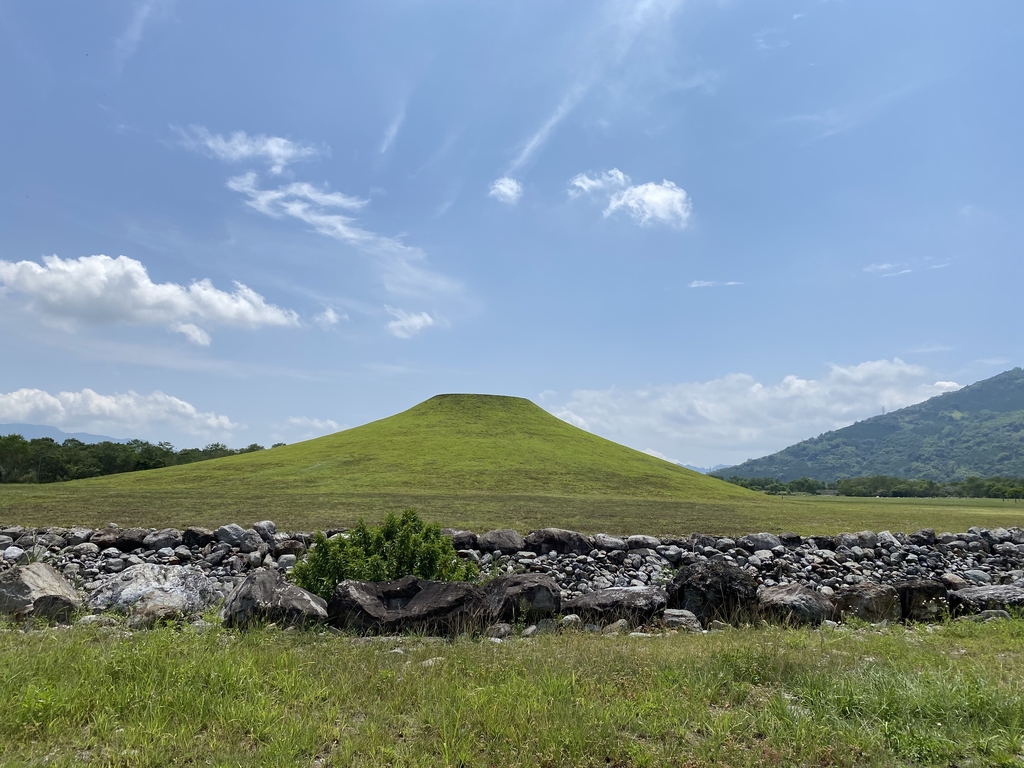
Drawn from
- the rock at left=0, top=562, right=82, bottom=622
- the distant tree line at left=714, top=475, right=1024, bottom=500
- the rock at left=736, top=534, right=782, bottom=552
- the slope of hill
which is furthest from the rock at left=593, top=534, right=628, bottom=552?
the distant tree line at left=714, top=475, right=1024, bottom=500

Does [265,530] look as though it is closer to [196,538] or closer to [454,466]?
[196,538]

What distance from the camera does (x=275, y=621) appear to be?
8.59 m

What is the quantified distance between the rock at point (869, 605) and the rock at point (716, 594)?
6.88 ft

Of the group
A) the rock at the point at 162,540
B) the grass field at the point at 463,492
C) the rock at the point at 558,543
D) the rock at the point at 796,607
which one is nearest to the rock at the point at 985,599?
the rock at the point at 796,607

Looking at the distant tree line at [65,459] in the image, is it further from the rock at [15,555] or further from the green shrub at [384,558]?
the green shrub at [384,558]

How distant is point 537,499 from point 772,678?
32.5 metres

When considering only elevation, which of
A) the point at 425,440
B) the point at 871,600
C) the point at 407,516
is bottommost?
the point at 871,600

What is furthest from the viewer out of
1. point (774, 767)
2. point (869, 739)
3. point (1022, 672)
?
point (1022, 672)

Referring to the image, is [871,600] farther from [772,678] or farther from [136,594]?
[136,594]

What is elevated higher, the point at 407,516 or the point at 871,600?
the point at 407,516

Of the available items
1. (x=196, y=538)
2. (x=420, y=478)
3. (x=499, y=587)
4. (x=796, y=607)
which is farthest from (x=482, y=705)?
(x=420, y=478)

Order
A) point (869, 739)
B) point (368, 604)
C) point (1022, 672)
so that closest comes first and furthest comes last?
point (869, 739)
point (1022, 672)
point (368, 604)

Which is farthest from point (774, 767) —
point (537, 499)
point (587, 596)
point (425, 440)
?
point (425, 440)

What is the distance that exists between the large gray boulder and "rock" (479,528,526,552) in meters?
10.0
